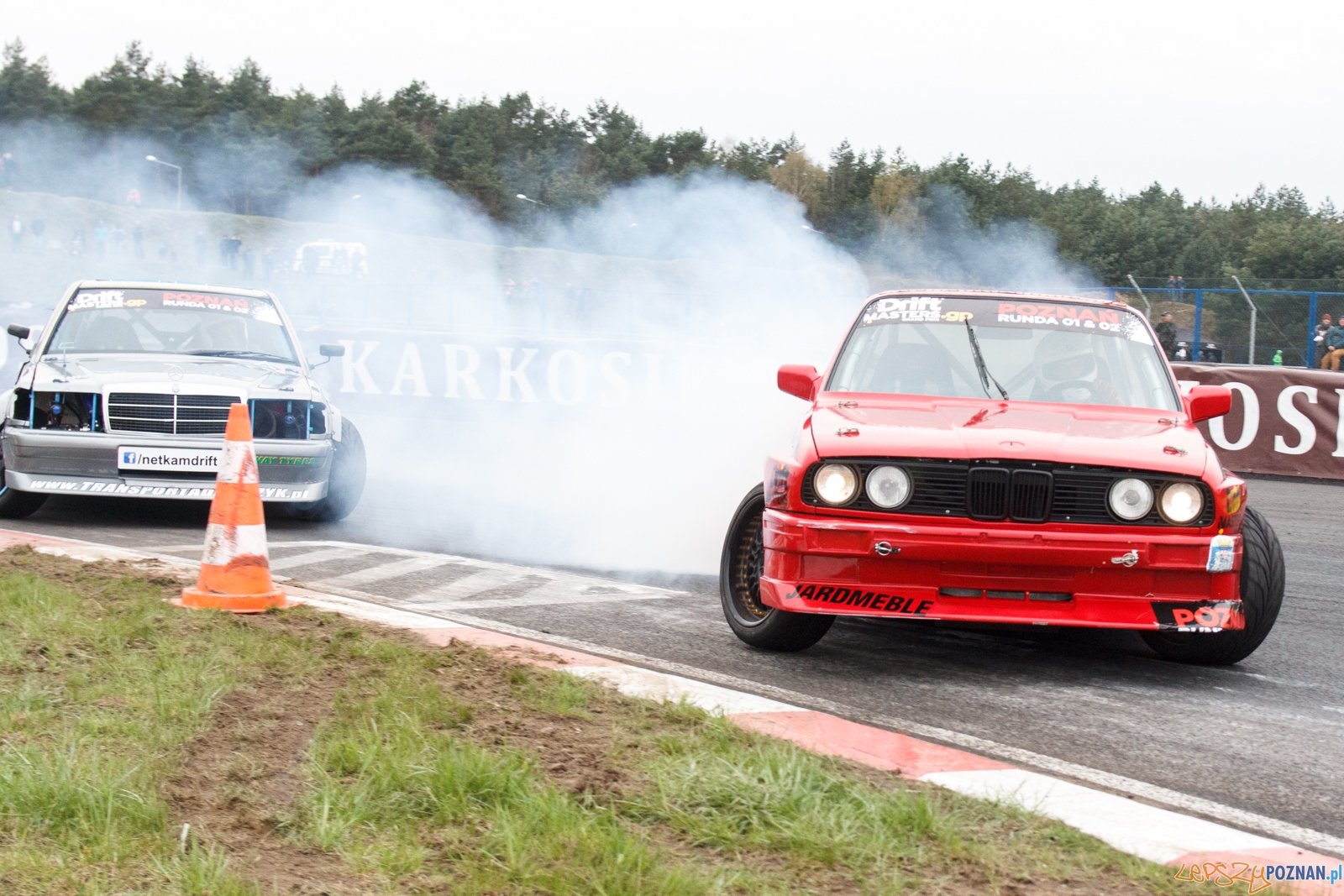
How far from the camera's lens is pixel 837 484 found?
14.8ft

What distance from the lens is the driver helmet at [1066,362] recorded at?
5.46 m

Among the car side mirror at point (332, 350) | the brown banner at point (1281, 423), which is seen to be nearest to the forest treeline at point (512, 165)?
the brown banner at point (1281, 423)

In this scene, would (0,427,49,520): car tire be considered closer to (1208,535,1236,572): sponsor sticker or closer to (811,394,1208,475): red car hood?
(811,394,1208,475): red car hood

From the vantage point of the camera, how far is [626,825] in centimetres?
277

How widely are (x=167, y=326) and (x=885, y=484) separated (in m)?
6.19

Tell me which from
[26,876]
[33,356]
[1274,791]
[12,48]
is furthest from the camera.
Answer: [12,48]

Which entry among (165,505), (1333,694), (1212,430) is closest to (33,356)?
(165,505)

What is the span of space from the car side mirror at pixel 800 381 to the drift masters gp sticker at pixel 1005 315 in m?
0.39

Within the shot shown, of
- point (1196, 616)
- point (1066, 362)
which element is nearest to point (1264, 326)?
point (1066, 362)

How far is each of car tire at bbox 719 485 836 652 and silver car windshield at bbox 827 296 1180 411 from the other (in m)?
0.72

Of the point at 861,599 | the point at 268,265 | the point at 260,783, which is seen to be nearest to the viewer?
the point at 260,783

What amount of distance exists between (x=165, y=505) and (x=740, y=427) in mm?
4145

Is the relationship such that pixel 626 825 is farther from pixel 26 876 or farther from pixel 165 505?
pixel 165 505

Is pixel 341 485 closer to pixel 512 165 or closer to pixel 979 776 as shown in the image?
pixel 979 776
